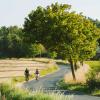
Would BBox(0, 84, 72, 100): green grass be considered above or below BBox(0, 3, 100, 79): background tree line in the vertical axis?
below

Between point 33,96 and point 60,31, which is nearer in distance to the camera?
point 33,96

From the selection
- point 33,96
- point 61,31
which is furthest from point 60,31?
point 33,96

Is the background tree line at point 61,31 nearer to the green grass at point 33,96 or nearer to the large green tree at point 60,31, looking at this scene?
the large green tree at point 60,31

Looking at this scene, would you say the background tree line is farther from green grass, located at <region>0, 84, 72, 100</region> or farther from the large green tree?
green grass, located at <region>0, 84, 72, 100</region>

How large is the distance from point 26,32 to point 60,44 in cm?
523

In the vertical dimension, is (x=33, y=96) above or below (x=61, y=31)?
below

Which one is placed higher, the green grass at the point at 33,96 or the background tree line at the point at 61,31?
the background tree line at the point at 61,31

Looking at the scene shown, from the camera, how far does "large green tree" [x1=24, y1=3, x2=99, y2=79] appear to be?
55031 millimetres

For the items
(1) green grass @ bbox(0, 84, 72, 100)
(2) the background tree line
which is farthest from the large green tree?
(1) green grass @ bbox(0, 84, 72, 100)

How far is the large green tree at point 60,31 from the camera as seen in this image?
5503cm

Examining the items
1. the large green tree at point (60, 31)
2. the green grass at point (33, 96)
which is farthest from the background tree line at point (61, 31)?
the green grass at point (33, 96)

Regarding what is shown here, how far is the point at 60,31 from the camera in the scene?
55.0m

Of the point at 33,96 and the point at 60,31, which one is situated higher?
the point at 60,31

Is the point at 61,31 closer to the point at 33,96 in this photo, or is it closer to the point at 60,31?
the point at 60,31
